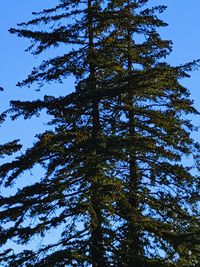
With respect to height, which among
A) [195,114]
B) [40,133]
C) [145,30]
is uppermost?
[145,30]

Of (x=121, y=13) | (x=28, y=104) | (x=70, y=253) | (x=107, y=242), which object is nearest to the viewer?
(x=70, y=253)

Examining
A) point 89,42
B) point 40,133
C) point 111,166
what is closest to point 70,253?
point 111,166

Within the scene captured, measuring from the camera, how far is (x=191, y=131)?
24.0 meters

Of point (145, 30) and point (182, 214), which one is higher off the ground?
point (145, 30)

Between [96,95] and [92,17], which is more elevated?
[92,17]

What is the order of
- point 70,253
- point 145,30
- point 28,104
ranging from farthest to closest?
1. point 145,30
2. point 28,104
3. point 70,253

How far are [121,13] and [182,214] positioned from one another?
707 centimetres

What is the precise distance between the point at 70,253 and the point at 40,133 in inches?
162

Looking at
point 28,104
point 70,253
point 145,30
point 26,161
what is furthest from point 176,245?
point 145,30

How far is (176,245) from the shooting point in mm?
16109

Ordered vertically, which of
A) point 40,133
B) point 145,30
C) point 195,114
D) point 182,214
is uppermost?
point 145,30

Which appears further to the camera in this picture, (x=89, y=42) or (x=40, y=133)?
(x=89, y=42)

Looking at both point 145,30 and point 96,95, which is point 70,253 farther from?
point 145,30

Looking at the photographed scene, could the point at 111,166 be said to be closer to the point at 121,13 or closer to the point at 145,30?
the point at 121,13
